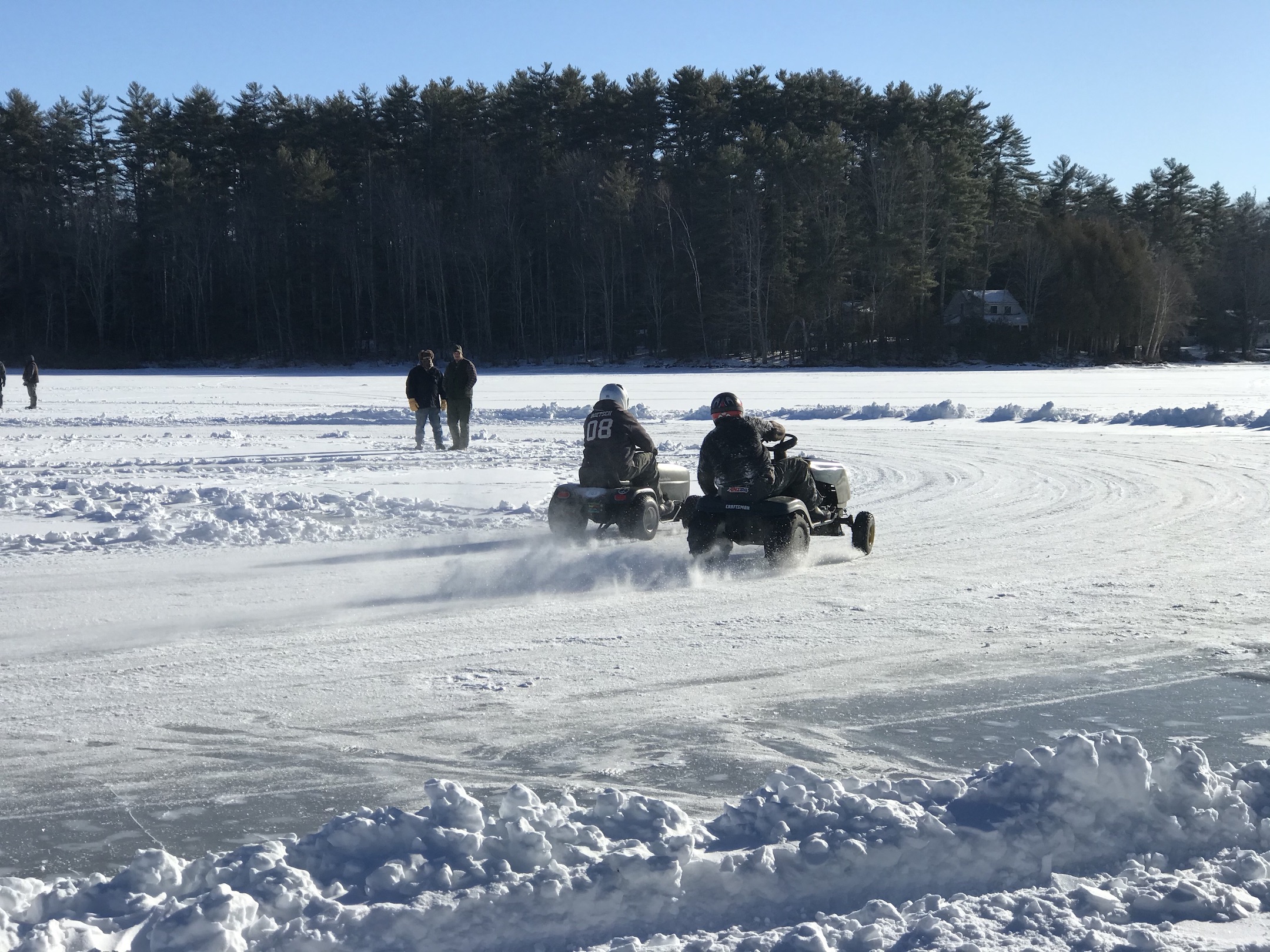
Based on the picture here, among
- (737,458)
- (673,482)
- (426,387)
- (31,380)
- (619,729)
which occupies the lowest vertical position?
(619,729)

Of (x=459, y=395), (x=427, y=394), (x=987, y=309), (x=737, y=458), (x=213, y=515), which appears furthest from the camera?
(x=987, y=309)

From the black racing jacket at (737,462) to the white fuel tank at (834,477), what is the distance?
1063 mm

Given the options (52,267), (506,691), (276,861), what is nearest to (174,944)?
(276,861)

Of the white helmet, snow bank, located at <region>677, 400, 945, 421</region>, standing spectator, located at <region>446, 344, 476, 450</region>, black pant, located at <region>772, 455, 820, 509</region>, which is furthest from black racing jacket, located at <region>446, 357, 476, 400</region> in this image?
black pant, located at <region>772, 455, 820, 509</region>

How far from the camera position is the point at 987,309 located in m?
67.9

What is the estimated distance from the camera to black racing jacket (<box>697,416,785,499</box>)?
8625 millimetres

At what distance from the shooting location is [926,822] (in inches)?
144

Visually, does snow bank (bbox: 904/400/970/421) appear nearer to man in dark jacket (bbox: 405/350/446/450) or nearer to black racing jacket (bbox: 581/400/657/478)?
man in dark jacket (bbox: 405/350/446/450)

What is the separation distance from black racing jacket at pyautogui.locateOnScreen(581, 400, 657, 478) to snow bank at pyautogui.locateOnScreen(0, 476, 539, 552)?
1.47 m

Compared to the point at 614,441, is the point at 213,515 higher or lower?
lower

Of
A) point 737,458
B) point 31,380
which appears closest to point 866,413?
point 737,458

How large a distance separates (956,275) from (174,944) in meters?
70.4

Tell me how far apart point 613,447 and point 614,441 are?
0.04 meters

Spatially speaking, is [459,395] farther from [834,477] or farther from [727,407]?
[727,407]
